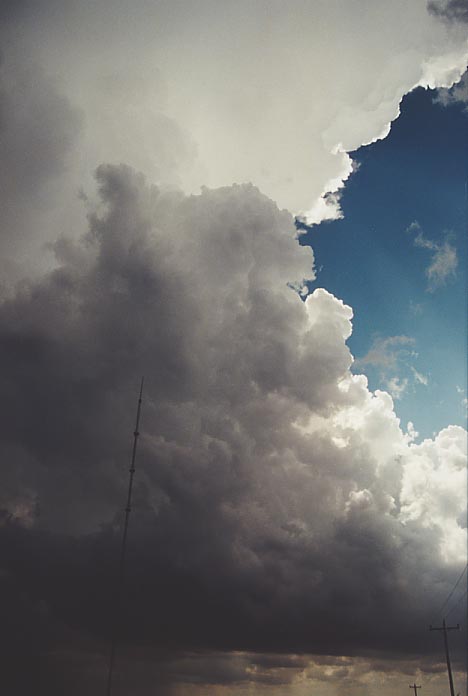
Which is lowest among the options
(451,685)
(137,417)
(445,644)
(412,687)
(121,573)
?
(412,687)

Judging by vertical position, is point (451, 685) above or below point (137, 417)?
below

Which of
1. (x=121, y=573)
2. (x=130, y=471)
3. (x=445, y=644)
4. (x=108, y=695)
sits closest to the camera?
(x=108, y=695)

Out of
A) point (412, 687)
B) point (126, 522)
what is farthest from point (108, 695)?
point (412, 687)

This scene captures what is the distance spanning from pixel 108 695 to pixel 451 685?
72.4 metres

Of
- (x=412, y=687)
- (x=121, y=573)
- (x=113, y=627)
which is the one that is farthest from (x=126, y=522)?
(x=412, y=687)

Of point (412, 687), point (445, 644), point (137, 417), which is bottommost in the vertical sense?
point (412, 687)

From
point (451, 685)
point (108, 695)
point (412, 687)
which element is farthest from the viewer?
point (412, 687)

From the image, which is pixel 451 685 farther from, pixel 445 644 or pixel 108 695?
pixel 108 695

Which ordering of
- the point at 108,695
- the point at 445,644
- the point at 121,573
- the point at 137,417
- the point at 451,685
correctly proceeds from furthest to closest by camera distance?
the point at 445,644 < the point at 451,685 < the point at 137,417 < the point at 121,573 < the point at 108,695

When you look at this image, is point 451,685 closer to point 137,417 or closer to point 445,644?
point 445,644

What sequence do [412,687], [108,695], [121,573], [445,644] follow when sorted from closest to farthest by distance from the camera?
1. [108,695]
2. [121,573]
3. [445,644]
4. [412,687]

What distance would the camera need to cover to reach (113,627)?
4191cm

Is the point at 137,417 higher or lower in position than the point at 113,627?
higher

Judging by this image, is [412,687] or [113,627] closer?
[113,627]
